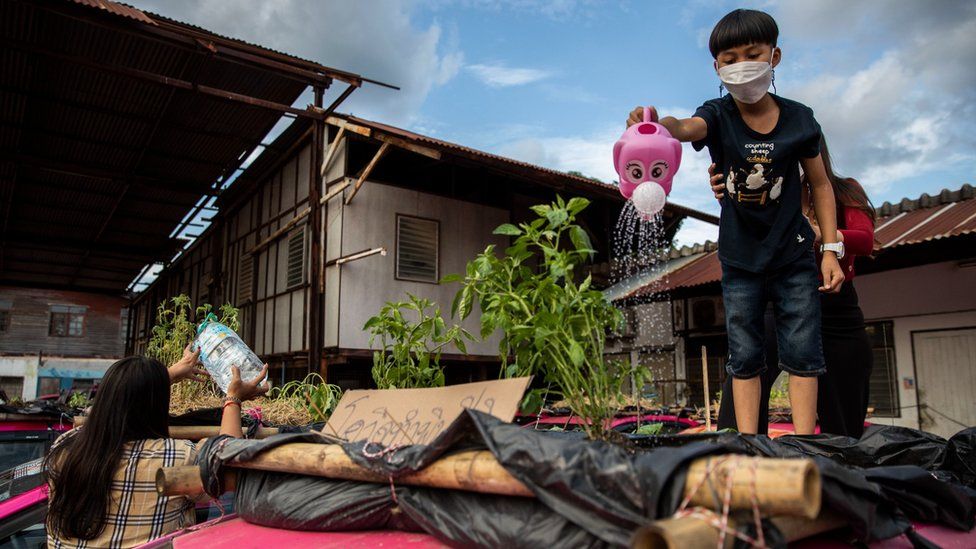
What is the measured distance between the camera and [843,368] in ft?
9.36

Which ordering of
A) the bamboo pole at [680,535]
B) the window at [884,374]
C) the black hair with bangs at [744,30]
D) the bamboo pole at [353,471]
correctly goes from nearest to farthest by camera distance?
the bamboo pole at [680,535] < the bamboo pole at [353,471] < the black hair with bangs at [744,30] < the window at [884,374]

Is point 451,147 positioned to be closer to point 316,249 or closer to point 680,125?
point 316,249

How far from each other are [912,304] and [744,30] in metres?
9.13

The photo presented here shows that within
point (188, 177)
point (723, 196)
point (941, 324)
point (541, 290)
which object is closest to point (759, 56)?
point (723, 196)

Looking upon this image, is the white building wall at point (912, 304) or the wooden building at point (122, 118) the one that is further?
the white building wall at point (912, 304)

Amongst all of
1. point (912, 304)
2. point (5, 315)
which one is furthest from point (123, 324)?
point (912, 304)

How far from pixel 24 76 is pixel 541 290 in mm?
10912

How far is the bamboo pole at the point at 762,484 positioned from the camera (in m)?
0.93

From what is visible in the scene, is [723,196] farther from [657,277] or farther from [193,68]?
[657,277]

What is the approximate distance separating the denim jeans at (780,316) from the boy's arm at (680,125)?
0.52 meters

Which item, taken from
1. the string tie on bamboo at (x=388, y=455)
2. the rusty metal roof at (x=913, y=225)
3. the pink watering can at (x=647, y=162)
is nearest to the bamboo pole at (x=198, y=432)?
the string tie on bamboo at (x=388, y=455)

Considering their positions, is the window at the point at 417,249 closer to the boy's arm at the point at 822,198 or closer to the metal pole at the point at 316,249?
the metal pole at the point at 316,249

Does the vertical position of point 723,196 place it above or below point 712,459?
above

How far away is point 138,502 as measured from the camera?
8.23ft
